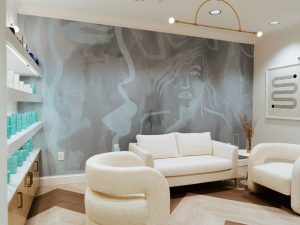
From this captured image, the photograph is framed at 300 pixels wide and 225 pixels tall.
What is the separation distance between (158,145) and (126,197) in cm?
164

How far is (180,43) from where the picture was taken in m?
Answer: 4.39

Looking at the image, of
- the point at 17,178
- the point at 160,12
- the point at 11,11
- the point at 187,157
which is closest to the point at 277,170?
the point at 187,157

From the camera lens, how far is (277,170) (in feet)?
9.91

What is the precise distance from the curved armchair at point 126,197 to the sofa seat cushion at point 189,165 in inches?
43.0

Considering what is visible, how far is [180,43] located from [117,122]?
1.82m

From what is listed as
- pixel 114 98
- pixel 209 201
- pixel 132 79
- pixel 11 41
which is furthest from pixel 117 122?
pixel 11 41

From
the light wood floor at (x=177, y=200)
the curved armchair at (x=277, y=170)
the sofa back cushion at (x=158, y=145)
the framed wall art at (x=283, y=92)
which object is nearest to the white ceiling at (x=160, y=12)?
the framed wall art at (x=283, y=92)

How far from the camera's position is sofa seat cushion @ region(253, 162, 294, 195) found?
280cm

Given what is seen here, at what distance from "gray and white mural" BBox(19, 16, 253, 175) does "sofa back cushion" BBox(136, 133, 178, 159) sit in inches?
17.5

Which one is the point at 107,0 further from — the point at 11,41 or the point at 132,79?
the point at 11,41

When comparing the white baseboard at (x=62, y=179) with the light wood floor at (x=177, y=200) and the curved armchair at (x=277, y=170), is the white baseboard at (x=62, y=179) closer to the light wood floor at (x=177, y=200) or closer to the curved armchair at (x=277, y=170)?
the light wood floor at (x=177, y=200)

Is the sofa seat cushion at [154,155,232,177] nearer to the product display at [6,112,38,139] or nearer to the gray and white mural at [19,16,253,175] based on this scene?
the gray and white mural at [19,16,253,175]

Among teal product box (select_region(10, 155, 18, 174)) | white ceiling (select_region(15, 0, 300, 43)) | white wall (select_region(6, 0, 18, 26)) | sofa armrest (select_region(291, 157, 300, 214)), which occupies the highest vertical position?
white ceiling (select_region(15, 0, 300, 43))

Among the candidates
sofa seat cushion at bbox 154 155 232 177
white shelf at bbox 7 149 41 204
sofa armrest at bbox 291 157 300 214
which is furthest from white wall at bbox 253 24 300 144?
white shelf at bbox 7 149 41 204
